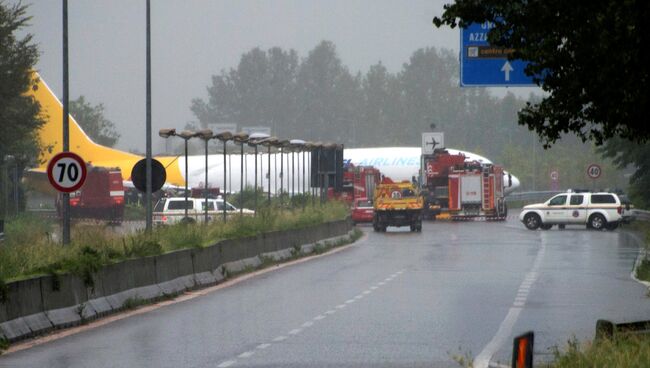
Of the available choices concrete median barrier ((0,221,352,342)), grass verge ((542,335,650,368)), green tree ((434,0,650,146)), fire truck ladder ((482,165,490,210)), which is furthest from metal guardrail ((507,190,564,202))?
grass verge ((542,335,650,368))

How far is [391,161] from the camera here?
101625mm

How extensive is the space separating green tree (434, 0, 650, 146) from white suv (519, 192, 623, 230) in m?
48.8

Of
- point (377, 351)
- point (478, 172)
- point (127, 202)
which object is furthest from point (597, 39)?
point (127, 202)

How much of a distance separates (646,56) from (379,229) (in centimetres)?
5119

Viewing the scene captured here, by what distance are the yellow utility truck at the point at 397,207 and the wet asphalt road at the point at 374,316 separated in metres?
23.3

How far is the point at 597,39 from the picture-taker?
52.5ft


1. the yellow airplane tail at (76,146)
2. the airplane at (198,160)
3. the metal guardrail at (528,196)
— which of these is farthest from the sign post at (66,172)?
the metal guardrail at (528,196)

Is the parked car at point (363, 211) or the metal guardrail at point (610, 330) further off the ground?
the parked car at point (363, 211)

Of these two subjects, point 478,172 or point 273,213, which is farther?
point 478,172

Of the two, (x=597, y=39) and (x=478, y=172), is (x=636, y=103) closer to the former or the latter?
(x=597, y=39)

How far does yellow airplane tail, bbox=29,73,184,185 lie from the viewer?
97688 millimetres

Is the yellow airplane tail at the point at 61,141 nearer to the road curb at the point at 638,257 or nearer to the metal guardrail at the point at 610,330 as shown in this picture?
the road curb at the point at 638,257

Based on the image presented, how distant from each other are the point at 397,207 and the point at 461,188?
1254cm

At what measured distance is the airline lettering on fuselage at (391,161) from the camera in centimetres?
10094
